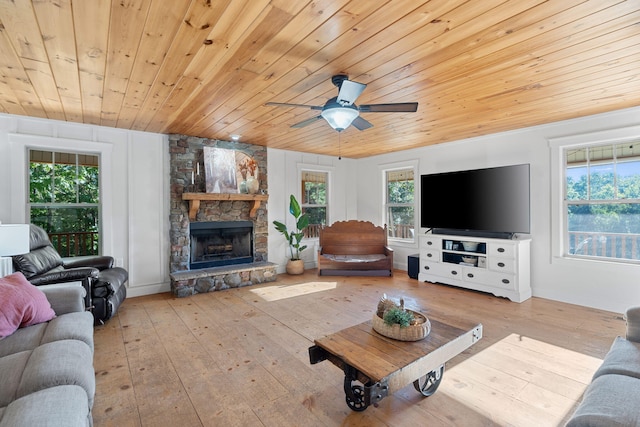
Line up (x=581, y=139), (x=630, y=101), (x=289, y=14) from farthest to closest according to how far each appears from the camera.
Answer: (x=581, y=139) → (x=630, y=101) → (x=289, y=14)

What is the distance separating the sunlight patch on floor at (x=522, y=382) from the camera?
6.15 ft

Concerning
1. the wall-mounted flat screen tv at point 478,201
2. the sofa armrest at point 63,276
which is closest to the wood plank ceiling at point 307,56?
the wall-mounted flat screen tv at point 478,201

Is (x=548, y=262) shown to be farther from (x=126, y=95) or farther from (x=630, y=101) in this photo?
(x=126, y=95)

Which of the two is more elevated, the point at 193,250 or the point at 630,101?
the point at 630,101

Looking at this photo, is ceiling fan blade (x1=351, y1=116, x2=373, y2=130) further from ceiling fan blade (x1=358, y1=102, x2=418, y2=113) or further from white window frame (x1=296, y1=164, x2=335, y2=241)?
white window frame (x1=296, y1=164, x2=335, y2=241)

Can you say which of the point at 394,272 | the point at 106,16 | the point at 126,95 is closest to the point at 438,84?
the point at 106,16

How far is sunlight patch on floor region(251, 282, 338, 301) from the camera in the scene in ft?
14.2

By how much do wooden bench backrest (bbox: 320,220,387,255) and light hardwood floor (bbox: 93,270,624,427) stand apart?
1867 millimetres

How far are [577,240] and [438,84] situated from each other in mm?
3050

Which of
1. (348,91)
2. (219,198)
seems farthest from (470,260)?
(219,198)

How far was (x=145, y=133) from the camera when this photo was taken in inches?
177

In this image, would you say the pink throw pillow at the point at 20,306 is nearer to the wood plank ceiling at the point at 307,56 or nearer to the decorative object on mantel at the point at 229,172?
the wood plank ceiling at the point at 307,56

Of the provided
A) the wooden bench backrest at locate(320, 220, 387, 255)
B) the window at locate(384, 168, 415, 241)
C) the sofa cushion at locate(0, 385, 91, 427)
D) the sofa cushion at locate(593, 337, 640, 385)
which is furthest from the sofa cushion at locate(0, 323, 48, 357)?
the window at locate(384, 168, 415, 241)

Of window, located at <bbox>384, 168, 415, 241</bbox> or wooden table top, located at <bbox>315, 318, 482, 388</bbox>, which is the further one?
window, located at <bbox>384, 168, 415, 241</bbox>
